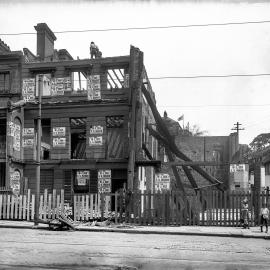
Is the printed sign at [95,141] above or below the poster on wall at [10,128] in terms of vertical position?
below

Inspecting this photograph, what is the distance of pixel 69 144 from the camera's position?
1104 inches

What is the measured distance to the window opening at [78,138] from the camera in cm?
2942

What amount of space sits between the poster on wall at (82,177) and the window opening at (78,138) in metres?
1.84

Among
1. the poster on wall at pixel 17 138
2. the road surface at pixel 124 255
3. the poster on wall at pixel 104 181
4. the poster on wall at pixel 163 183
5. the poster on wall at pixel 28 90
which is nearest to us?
the road surface at pixel 124 255

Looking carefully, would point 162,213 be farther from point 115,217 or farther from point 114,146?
point 114,146

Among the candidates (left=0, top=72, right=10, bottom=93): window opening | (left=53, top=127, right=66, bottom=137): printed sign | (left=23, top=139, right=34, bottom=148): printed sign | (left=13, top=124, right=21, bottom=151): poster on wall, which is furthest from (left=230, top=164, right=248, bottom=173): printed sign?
(left=0, top=72, right=10, bottom=93): window opening

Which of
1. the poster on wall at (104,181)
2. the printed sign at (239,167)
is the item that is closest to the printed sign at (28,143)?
the poster on wall at (104,181)

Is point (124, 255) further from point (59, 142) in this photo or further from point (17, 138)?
point (17, 138)

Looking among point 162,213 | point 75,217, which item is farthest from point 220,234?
point 75,217

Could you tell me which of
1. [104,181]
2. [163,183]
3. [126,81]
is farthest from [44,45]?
[163,183]

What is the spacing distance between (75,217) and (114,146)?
6.68 metres

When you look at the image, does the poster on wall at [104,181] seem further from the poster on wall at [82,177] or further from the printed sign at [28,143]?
the printed sign at [28,143]

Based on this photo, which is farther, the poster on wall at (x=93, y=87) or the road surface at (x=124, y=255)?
the poster on wall at (x=93, y=87)

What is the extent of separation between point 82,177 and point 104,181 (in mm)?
1533
